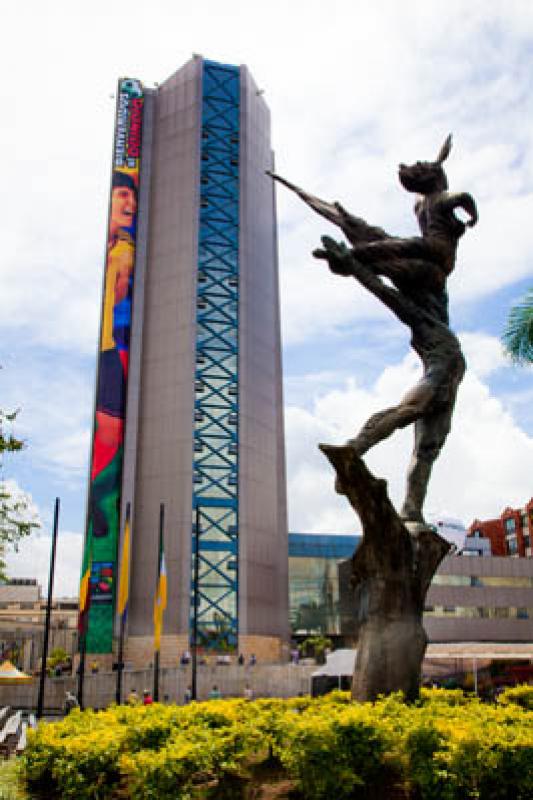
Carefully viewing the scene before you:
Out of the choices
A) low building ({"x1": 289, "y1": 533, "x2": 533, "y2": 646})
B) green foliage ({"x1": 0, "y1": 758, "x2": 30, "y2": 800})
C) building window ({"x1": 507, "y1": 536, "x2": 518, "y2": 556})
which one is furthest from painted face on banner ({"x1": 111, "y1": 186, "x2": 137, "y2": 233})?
building window ({"x1": 507, "y1": 536, "x2": 518, "y2": 556})

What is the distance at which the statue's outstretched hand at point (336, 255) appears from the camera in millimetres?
16812

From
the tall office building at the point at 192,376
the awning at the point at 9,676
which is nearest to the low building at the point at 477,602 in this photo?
the tall office building at the point at 192,376

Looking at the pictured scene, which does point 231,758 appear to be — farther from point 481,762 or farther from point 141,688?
point 141,688

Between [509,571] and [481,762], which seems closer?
[481,762]

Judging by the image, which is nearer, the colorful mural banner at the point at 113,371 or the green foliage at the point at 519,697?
the green foliage at the point at 519,697

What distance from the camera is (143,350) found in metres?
63.6

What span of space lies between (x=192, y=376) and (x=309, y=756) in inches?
2039

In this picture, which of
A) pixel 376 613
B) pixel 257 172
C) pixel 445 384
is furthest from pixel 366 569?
pixel 257 172

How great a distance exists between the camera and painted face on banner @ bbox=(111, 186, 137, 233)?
214ft

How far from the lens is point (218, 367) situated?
205 ft

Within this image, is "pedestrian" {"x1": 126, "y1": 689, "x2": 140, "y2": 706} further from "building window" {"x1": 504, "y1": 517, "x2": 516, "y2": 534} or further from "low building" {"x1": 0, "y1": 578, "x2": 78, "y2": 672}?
"building window" {"x1": 504, "y1": 517, "x2": 516, "y2": 534}

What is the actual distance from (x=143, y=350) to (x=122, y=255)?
26.8ft

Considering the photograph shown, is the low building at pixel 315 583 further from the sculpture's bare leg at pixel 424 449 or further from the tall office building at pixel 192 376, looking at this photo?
the sculpture's bare leg at pixel 424 449

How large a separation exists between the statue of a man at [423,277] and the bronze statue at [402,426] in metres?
0.02
